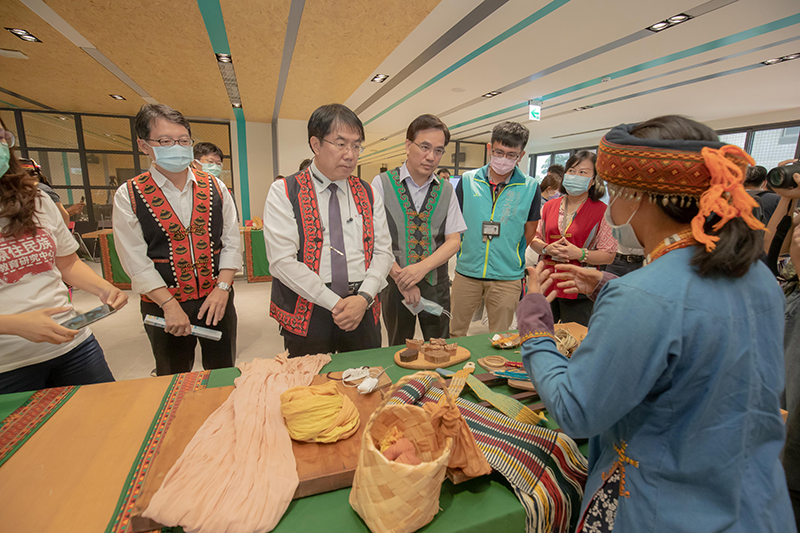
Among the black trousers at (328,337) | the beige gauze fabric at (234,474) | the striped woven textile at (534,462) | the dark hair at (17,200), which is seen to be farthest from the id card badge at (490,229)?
the dark hair at (17,200)

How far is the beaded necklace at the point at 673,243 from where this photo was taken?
73 centimetres

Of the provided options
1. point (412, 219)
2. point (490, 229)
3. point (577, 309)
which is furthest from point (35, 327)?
point (577, 309)

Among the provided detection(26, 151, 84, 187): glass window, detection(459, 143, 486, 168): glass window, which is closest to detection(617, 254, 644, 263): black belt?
detection(459, 143, 486, 168): glass window

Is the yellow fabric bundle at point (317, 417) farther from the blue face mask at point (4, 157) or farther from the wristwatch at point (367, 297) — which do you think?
the blue face mask at point (4, 157)

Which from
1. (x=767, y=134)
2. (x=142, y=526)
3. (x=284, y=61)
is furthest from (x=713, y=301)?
(x=767, y=134)

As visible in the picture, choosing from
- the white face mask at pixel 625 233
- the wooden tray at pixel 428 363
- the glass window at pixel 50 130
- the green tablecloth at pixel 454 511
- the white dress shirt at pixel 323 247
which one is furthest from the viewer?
the glass window at pixel 50 130

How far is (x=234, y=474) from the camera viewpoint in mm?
826

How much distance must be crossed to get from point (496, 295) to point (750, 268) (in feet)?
5.81

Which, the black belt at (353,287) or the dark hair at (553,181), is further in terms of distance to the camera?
the dark hair at (553,181)

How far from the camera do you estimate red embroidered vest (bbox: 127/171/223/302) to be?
1700 millimetres

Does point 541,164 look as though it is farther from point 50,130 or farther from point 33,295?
point 50,130

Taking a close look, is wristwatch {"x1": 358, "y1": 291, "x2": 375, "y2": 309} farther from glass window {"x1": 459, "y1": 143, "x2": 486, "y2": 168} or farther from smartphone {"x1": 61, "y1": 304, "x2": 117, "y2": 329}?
glass window {"x1": 459, "y1": 143, "x2": 486, "y2": 168}

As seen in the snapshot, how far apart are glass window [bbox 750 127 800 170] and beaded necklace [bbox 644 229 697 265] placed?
29.2 ft

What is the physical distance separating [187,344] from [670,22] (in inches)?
196
